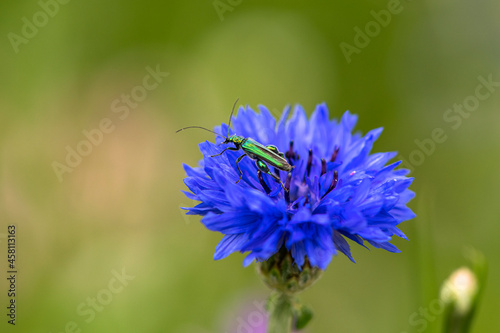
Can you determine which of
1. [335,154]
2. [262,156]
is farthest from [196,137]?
[262,156]

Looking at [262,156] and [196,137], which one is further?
[196,137]

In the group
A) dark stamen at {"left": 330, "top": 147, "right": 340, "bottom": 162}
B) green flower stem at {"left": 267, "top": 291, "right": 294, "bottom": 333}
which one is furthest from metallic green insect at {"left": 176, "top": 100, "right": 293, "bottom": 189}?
green flower stem at {"left": 267, "top": 291, "right": 294, "bottom": 333}

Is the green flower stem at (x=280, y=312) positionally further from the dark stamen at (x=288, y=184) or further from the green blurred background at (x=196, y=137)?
the green blurred background at (x=196, y=137)

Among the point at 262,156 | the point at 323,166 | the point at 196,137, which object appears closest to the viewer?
the point at 262,156

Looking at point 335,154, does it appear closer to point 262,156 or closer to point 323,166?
point 323,166

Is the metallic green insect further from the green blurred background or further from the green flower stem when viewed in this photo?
the green blurred background

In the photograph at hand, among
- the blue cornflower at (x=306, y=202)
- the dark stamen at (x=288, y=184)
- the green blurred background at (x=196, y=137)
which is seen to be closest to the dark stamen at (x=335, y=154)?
the blue cornflower at (x=306, y=202)

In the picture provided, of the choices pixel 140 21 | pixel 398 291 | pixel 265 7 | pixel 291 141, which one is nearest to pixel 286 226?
pixel 291 141
